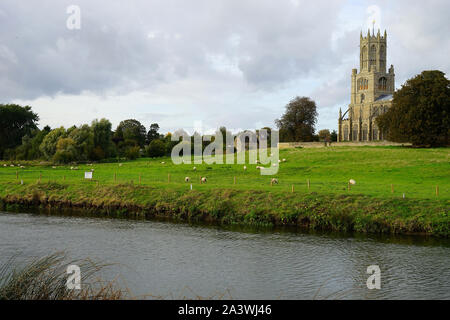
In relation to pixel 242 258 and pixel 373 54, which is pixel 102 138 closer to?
pixel 242 258

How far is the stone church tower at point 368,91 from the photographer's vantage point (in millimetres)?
124562

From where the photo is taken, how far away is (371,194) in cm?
3064

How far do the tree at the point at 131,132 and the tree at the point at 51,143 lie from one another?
143ft

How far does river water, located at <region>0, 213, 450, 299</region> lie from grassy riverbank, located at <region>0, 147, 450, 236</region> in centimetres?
205

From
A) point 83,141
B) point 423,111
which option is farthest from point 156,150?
point 423,111

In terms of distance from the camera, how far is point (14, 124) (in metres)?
103

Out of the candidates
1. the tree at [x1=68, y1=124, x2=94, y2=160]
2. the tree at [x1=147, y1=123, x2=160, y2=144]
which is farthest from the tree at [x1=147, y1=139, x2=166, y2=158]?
the tree at [x1=147, y1=123, x2=160, y2=144]

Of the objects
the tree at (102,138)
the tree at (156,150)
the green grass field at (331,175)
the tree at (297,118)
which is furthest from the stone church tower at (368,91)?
the tree at (102,138)

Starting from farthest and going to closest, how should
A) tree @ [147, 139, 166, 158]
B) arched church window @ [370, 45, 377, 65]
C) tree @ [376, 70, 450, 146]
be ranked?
arched church window @ [370, 45, 377, 65]
tree @ [147, 139, 166, 158]
tree @ [376, 70, 450, 146]

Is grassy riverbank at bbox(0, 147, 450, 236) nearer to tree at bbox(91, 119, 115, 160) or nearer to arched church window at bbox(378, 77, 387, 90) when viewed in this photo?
tree at bbox(91, 119, 115, 160)

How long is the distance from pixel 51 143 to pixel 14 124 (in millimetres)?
34117

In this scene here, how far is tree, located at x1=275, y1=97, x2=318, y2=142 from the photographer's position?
91.6m

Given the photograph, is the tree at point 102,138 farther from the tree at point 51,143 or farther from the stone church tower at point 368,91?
the stone church tower at point 368,91
